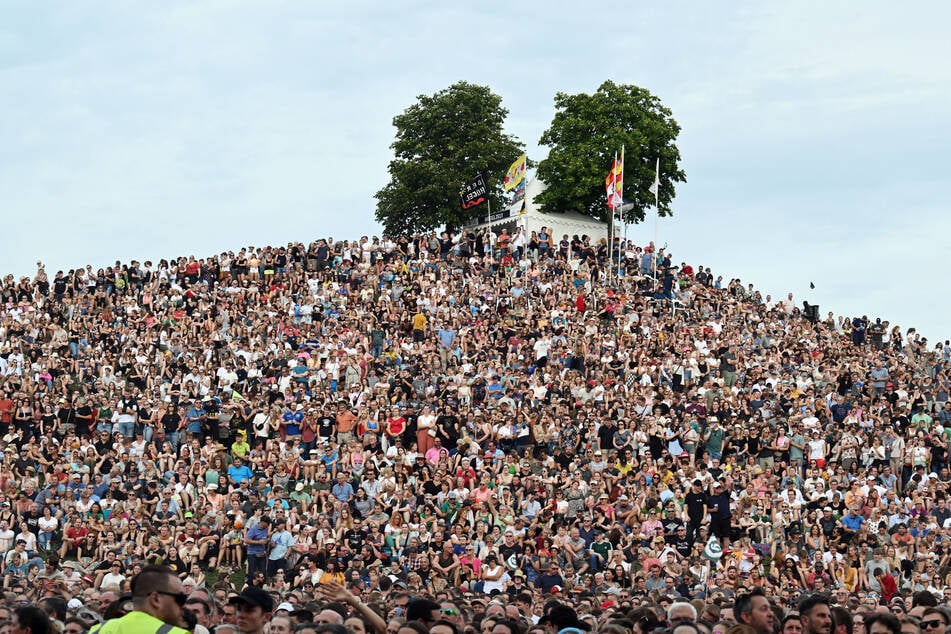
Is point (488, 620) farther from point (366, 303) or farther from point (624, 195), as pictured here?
Result: point (624, 195)

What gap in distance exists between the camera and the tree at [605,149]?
67.1m

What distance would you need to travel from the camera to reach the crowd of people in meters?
25.7

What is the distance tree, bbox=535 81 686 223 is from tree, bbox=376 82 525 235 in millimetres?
3899

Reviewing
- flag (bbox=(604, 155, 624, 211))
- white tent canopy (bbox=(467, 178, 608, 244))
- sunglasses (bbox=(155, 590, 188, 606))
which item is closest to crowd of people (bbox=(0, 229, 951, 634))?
flag (bbox=(604, 155, 624, 211))

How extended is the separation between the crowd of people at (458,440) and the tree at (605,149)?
19.4 metres

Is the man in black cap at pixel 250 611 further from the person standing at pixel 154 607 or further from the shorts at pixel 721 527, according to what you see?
the shorts at pixel 721 527

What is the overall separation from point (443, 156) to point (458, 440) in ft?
138

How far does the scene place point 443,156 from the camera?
72.7 m

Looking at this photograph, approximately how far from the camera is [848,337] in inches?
1828

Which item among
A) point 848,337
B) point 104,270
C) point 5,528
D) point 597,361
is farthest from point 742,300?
point 5,528

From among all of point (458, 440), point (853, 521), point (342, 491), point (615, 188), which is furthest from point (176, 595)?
point (615, 188)

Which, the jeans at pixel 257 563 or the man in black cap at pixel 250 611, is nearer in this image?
the man in black cap at pixel 250 611

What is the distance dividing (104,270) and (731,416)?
842 inches

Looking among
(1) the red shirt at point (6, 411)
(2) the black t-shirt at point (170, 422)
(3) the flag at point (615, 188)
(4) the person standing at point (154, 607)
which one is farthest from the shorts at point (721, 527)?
(3) the flag at point (615, 188)
